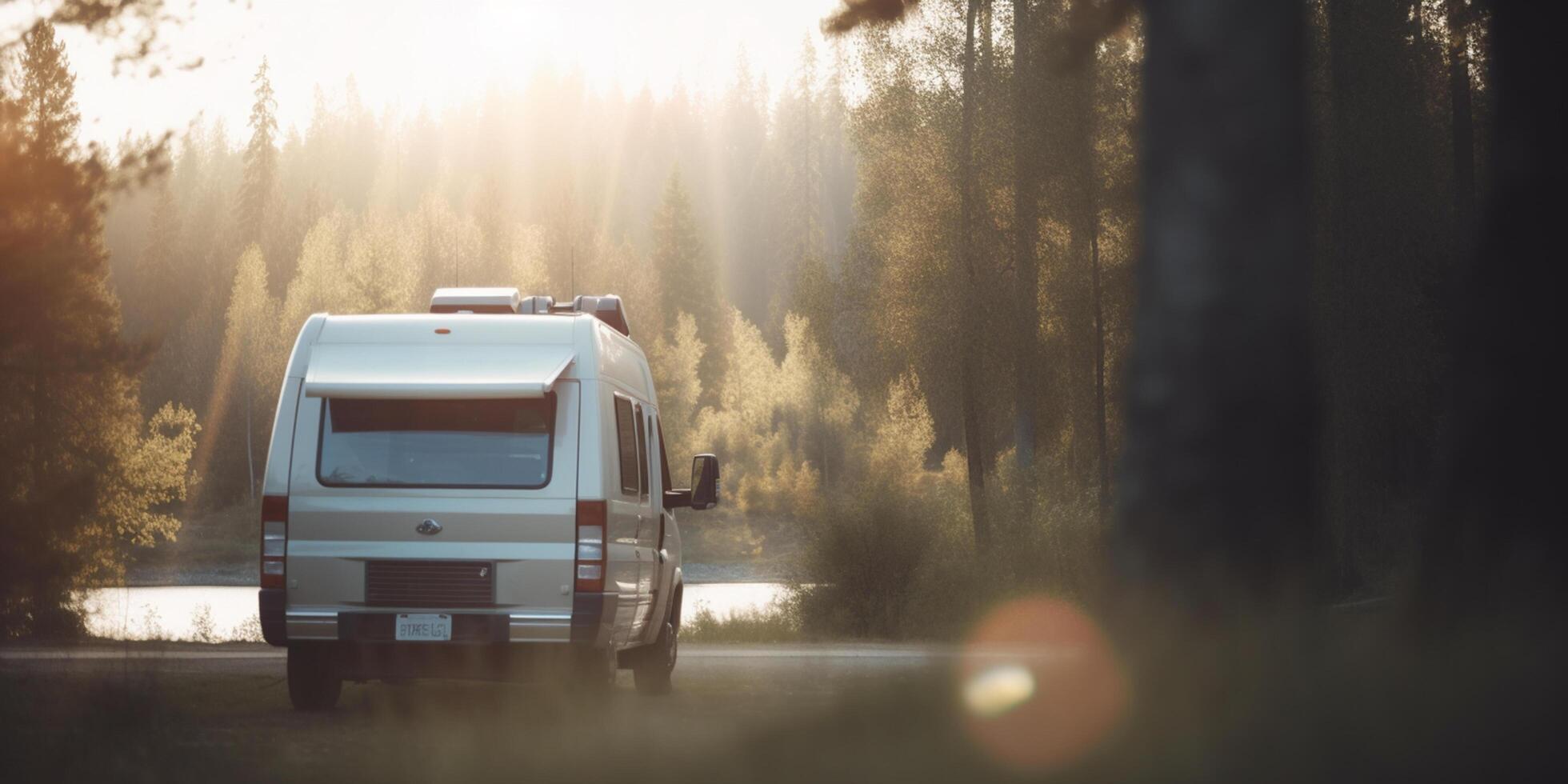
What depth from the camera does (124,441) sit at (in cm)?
3161

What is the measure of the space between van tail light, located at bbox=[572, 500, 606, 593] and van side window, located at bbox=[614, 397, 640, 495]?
65cm

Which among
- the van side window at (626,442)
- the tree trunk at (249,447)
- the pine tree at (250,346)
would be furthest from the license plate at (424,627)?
the tree trunk at (249,447)

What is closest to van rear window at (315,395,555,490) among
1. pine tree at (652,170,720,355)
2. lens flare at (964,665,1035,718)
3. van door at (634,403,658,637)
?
van door at (634,403,658,637)

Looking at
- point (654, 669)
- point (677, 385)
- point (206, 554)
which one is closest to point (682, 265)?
point (677, 385)

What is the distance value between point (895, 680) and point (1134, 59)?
24.5 metres

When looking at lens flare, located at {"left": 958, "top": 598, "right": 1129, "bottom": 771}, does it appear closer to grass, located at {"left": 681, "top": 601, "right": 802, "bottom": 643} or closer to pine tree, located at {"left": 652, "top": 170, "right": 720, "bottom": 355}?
grass, located at {"left": 681, "top": 601, "right": 802, "bottom": 643}

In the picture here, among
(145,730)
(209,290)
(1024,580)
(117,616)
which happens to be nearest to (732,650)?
(1024,580)

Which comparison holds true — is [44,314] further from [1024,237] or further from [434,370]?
[1024,237]

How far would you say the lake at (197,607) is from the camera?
2180 cm

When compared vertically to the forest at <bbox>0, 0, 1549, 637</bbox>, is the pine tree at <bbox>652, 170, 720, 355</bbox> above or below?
above

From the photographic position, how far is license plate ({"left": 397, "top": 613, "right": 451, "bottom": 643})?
1038cm

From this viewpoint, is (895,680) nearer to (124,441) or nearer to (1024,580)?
(1024,580)

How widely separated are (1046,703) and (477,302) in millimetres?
7754

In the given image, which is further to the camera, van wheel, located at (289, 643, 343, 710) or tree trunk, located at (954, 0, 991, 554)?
tree trunk, located at (954, 0, 991, 554)
